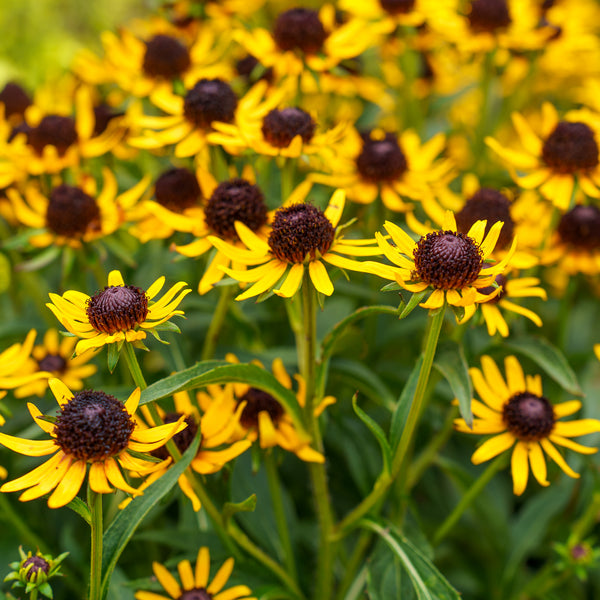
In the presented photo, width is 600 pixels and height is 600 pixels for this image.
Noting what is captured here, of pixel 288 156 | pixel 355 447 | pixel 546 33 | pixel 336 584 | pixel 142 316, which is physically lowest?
pixel 336 584

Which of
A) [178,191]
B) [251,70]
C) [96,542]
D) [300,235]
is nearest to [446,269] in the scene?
[300,235]

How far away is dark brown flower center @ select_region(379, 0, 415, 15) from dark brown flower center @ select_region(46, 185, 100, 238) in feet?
3.16

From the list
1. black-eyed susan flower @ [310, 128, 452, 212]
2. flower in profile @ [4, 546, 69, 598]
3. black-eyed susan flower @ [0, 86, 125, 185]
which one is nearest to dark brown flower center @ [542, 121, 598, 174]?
black-eyed susan flower @ [310, 128, 452, 212]

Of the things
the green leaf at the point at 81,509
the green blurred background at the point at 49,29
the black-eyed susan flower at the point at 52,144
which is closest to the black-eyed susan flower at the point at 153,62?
the black-eyed susan flower at the point at 52,144

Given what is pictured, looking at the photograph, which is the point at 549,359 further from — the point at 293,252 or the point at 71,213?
the point at 71,213

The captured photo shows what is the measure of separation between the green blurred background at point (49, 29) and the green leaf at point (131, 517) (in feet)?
8.67

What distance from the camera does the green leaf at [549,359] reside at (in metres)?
1.20

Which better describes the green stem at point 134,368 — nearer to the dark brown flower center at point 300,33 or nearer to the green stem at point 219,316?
the green stem at point 219,316

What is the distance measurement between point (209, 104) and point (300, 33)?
0.35 metres

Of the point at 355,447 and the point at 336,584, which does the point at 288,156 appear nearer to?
the point at 355,447

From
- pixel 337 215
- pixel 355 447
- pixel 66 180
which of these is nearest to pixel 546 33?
pixel 337 215

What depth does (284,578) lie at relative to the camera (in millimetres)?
1173

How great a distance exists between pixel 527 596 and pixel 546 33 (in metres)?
A: 1.39

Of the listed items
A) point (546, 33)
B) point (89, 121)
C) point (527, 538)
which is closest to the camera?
point (527, 538)
